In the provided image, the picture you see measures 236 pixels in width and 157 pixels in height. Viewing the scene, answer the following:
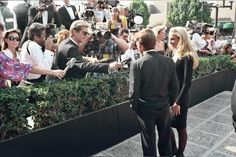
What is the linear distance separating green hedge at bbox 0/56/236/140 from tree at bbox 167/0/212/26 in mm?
42786

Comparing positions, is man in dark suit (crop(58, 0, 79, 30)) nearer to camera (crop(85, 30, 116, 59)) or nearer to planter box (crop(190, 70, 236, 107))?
camera (crop(85, 30, 116, 59))

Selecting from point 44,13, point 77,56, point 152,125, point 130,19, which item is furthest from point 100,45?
point 130,19

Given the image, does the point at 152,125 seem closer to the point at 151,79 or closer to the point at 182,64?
the point at 151,79

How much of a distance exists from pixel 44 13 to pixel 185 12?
4415 cm

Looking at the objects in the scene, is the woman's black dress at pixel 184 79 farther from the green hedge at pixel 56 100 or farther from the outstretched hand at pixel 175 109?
the green hedge at pixel 56 100

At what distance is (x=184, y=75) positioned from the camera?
4.28 meters

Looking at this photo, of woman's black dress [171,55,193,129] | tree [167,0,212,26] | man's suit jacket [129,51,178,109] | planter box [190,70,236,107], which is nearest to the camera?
man's suit jacket [129,51,178,109]

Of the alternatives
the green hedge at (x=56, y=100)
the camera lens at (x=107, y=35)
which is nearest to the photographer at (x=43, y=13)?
the camera lens at (x=107, y=35)

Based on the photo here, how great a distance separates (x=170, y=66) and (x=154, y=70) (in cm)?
26

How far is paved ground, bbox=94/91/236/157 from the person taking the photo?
5043 mm

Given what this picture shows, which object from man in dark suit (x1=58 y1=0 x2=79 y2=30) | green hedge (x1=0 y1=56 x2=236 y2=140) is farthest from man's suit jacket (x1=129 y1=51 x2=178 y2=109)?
man in dark suit (x1=58 y1=0 x2=79 y2=30)

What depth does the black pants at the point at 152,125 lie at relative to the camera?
3.74 m

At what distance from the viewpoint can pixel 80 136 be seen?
4730 millimetres

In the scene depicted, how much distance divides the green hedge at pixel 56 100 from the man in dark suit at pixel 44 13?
2737 millimetres
